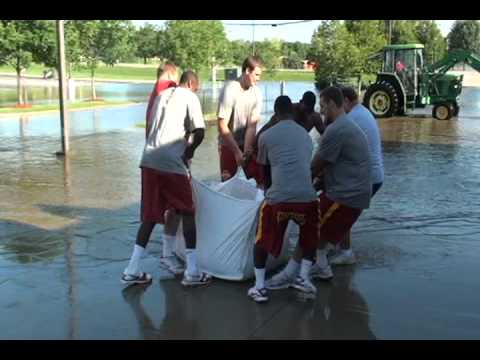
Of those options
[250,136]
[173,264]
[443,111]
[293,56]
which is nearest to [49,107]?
[443,111]

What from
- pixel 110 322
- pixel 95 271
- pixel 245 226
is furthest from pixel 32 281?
pixel 245 226

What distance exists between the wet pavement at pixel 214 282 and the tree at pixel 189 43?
82.6ft

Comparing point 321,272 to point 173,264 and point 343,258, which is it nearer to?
point 343,258

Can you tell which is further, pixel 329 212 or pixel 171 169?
pixel 329 212

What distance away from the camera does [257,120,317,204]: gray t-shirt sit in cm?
473

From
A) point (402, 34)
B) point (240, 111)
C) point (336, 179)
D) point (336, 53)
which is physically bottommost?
point (336, 179)

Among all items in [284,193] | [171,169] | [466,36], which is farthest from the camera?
[466,36]

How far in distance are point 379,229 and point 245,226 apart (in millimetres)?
2397

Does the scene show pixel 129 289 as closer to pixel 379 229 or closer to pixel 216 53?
pixel 379 229

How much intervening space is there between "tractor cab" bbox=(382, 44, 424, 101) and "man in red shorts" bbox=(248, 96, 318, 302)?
19829 millimetres

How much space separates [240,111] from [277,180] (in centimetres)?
134

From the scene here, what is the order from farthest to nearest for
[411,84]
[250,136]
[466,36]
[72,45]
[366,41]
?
[466,36] < [366,41] < [72,45] < [411,84] < [250,136]

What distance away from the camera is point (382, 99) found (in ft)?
76.2

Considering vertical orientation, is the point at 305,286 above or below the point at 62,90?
below
